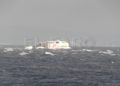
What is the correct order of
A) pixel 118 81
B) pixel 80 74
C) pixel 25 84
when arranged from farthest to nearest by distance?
pixel 80 74 < pixel 118 81 < pixel 25 84

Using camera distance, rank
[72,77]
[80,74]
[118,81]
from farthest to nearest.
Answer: [80,74]
[72,77]
[118,81]

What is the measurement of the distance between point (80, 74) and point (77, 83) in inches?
678

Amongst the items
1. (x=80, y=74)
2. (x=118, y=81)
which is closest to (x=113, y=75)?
(x=80, y=74)

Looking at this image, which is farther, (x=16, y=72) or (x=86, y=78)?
(x=16, y=72)

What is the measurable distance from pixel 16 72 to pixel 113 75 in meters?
18.5

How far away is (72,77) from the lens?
98938mm

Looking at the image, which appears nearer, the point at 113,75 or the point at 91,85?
the point at 91,85

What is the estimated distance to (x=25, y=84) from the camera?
8506cm

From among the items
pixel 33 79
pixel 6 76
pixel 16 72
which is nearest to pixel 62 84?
pixel 33 79

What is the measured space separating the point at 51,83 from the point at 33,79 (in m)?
5.78

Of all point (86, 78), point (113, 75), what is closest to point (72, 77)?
point (86, 78)

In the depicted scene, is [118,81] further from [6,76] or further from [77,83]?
[6,76]

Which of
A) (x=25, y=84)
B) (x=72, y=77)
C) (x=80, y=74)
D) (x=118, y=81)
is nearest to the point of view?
(x=25, y=84)

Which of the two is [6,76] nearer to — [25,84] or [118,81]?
[25,84]
